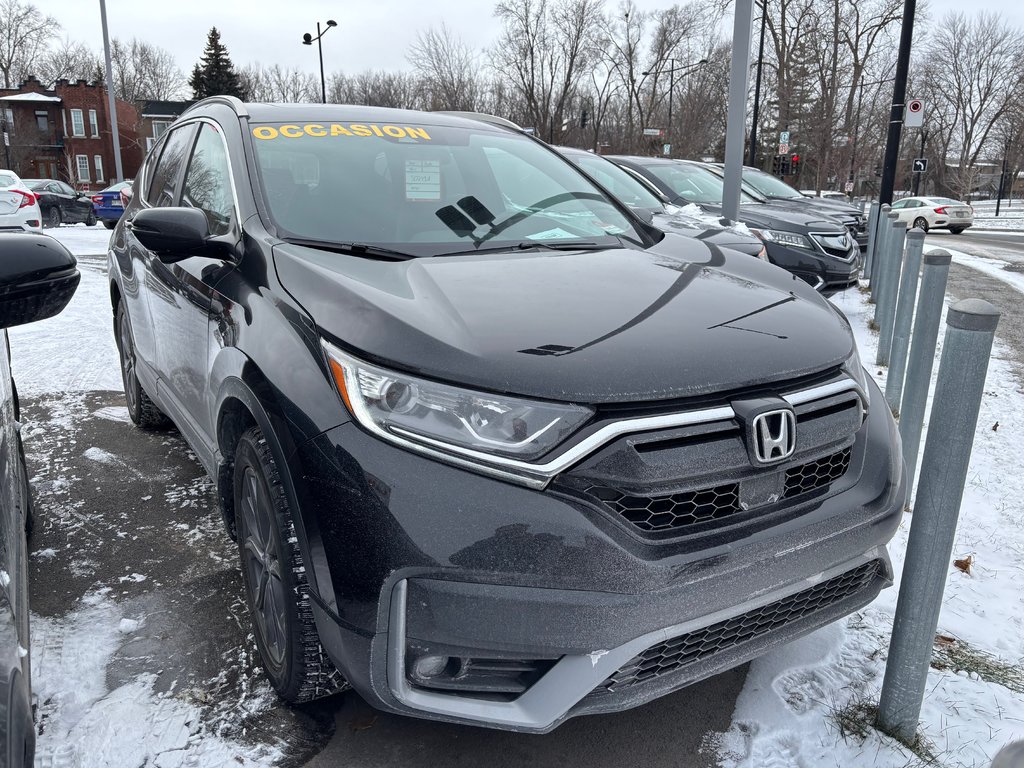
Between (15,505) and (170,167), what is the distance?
2267 mm

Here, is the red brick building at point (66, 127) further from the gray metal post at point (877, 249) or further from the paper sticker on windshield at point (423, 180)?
the paper sticker on windshield at point (423, 180)

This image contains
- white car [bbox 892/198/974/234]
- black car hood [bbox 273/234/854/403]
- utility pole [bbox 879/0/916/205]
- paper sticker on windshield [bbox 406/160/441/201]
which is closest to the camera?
black car hood [bbox 273/234/854/403]

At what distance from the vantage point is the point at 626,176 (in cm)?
782

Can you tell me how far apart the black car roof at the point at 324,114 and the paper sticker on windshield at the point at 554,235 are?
3.17 ft

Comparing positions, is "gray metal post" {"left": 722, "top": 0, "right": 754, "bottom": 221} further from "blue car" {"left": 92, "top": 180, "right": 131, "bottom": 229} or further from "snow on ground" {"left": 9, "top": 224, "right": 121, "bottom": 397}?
"blue car" {"left": 92, "top": 180, "right": 131, "bottom": 229}

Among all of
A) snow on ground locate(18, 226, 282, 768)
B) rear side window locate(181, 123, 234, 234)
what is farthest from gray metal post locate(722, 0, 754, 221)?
snow on ground locate(18, 226, 282, 768)

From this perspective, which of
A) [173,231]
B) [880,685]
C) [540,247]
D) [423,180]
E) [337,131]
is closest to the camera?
[880,685]

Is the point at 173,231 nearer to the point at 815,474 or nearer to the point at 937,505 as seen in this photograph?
the point at 815,474

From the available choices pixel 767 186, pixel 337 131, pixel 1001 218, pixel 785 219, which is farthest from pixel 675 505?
pixel 1001 218

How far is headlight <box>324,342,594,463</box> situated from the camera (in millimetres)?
1752

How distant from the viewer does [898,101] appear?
14117mm

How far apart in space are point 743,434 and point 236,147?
2.16 meters

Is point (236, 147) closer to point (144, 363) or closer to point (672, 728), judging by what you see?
point (144, 363)

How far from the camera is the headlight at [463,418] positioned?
1.75 meters
